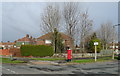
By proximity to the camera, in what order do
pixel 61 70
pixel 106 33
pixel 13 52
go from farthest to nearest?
pixel 106 33
pixel 13 52
pixel 61 70

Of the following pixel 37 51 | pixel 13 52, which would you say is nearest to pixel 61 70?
pixel 37 51

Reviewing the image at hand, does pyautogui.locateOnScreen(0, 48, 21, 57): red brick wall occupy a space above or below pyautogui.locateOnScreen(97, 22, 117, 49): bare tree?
below

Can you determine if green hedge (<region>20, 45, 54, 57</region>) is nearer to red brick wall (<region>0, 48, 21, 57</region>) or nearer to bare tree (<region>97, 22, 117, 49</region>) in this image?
red brick wall (<region>0, 48, 21, 57</region>)

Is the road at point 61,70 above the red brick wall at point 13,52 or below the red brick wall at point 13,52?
below

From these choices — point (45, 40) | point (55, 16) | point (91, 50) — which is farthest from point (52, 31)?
point (45, 40)

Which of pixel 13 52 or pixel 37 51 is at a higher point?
pixel 37 51

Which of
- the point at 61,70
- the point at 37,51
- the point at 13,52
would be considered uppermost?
the point at 37,51

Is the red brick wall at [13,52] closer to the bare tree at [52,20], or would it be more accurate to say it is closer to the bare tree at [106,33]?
the bare tree at [52,20]

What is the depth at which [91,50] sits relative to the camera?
44.6m

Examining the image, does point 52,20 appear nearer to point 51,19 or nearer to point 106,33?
point 51,19

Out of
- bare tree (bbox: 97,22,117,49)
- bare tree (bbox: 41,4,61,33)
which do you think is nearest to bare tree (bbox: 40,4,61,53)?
bare tree (bbox: 41,4,61,33)

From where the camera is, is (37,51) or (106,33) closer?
(37,51)

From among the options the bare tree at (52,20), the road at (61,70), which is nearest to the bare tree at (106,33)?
the bare tree at (52,20)

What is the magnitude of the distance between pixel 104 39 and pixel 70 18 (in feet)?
80.4
